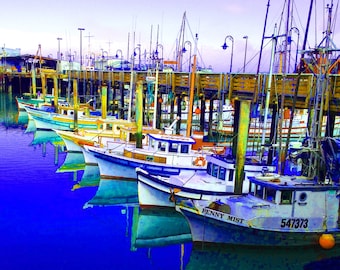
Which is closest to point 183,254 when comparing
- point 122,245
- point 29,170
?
point 122,245

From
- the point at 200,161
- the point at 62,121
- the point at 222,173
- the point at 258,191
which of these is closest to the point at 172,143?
the point at 200,161

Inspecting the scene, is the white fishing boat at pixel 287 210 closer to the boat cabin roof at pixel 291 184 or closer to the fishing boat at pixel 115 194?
the boat cabin roof at pixel 291 184

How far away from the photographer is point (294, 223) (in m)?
16.3

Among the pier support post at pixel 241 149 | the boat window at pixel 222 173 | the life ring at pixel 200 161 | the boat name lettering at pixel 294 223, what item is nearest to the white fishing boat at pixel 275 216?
the boat name lettering at pixel 294 223

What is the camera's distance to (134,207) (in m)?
23.1

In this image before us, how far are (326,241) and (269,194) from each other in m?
2.86

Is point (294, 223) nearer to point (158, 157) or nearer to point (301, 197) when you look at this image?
point (301, 197)

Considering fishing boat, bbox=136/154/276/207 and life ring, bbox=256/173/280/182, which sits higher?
life ring, bbox=256/173/280/182

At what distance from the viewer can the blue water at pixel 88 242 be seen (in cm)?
1630

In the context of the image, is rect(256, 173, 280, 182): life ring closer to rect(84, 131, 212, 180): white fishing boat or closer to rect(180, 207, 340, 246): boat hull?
rect(180, 207, 340, 246): boat hull

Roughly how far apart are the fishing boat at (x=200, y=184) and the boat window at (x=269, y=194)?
7.25 feet

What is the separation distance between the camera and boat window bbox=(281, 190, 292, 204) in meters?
16.0

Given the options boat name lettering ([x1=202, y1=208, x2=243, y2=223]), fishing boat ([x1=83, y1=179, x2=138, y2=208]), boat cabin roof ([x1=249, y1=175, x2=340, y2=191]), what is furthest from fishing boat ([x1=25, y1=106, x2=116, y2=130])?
boat cabin roof ([x1=249, y1=175, x2=340, y2=191])

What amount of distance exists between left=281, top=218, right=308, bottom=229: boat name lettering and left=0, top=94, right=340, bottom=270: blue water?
1285 mm
